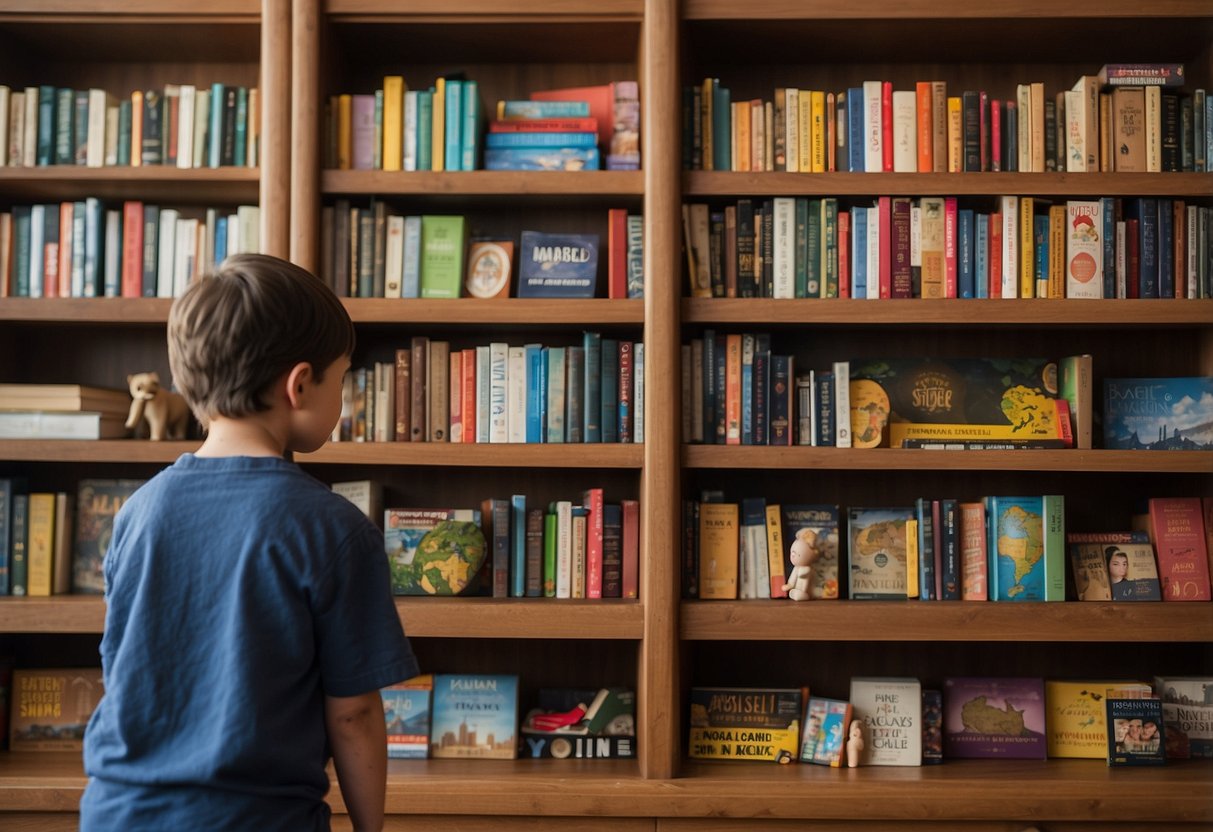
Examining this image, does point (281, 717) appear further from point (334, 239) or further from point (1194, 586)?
point (1194, 586)

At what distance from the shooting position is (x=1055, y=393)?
2.51 m

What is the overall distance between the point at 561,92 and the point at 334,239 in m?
0.64

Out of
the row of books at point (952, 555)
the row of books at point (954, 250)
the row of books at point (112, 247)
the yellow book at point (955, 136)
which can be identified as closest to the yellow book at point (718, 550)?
the row of books at point (952, 555)

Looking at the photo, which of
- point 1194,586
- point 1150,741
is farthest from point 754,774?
point 1194,586

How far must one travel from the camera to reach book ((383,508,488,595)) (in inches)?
95.3

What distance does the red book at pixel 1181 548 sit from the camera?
2.41m

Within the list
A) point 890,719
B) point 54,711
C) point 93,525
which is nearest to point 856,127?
point 890,719

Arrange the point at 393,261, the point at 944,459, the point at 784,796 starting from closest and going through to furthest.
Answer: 1. the point at 784,796
2. the point at 944,459
3. the point at 393,261

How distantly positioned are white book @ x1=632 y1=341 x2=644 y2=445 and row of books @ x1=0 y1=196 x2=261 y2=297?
2.92ft

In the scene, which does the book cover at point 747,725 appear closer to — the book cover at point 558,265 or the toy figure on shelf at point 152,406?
the book cover at point 558,265

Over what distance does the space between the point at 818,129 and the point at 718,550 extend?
0.96 metres

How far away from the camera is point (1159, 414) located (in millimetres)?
2467

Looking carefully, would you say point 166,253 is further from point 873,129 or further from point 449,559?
point 873,129

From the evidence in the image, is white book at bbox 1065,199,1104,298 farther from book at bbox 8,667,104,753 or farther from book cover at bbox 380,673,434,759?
book at bbox 8,667,104,753
